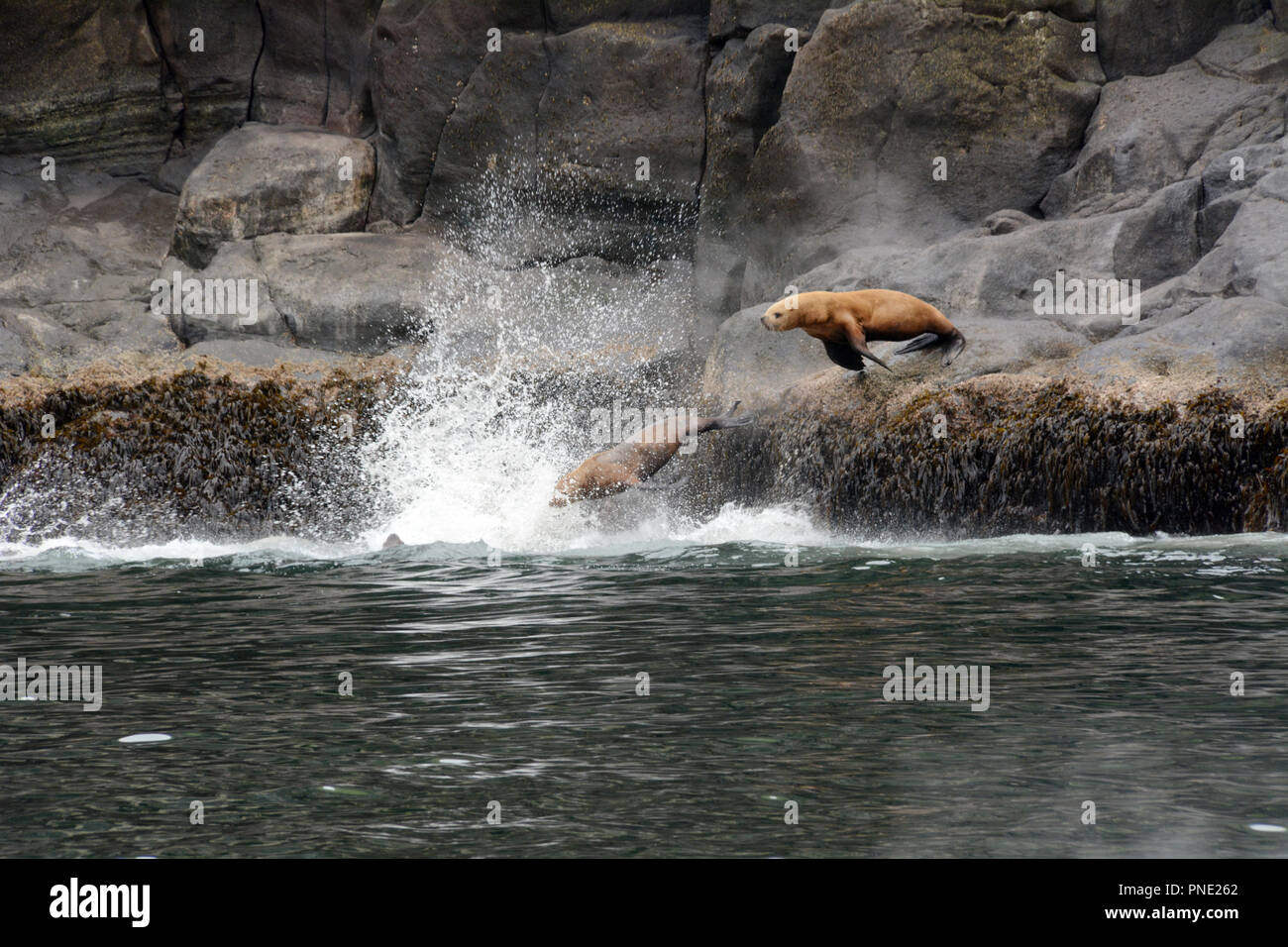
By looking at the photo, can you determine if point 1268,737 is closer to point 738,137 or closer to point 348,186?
point 738,137

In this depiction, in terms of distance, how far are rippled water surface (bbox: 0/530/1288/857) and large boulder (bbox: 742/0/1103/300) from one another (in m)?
6.49

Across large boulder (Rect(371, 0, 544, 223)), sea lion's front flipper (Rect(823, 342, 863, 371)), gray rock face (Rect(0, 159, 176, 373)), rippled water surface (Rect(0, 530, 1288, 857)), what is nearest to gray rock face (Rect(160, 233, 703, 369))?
gray rock face (Rect(0, 159, 176, 373))

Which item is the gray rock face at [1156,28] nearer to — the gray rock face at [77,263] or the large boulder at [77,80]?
the gray rock face at [77,263]

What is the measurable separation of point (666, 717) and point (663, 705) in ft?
0.60

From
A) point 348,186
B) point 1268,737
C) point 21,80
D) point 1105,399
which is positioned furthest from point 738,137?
point 1268,737

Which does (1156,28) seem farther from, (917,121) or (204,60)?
(204,60)

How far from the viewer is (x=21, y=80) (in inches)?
692

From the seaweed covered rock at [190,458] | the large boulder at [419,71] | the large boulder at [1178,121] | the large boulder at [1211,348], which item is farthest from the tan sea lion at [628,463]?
the large boulder at [419,71]

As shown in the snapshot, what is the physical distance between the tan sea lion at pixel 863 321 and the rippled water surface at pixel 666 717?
128 inches

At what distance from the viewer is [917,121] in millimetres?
14016

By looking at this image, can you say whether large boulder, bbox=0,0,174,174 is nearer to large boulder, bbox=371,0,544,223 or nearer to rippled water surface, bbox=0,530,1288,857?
large boulder, bbox=371,0,544,223

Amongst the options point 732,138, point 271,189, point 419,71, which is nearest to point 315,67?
point 419,71

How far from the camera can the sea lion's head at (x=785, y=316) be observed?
1116 cm

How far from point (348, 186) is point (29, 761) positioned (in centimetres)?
1325
